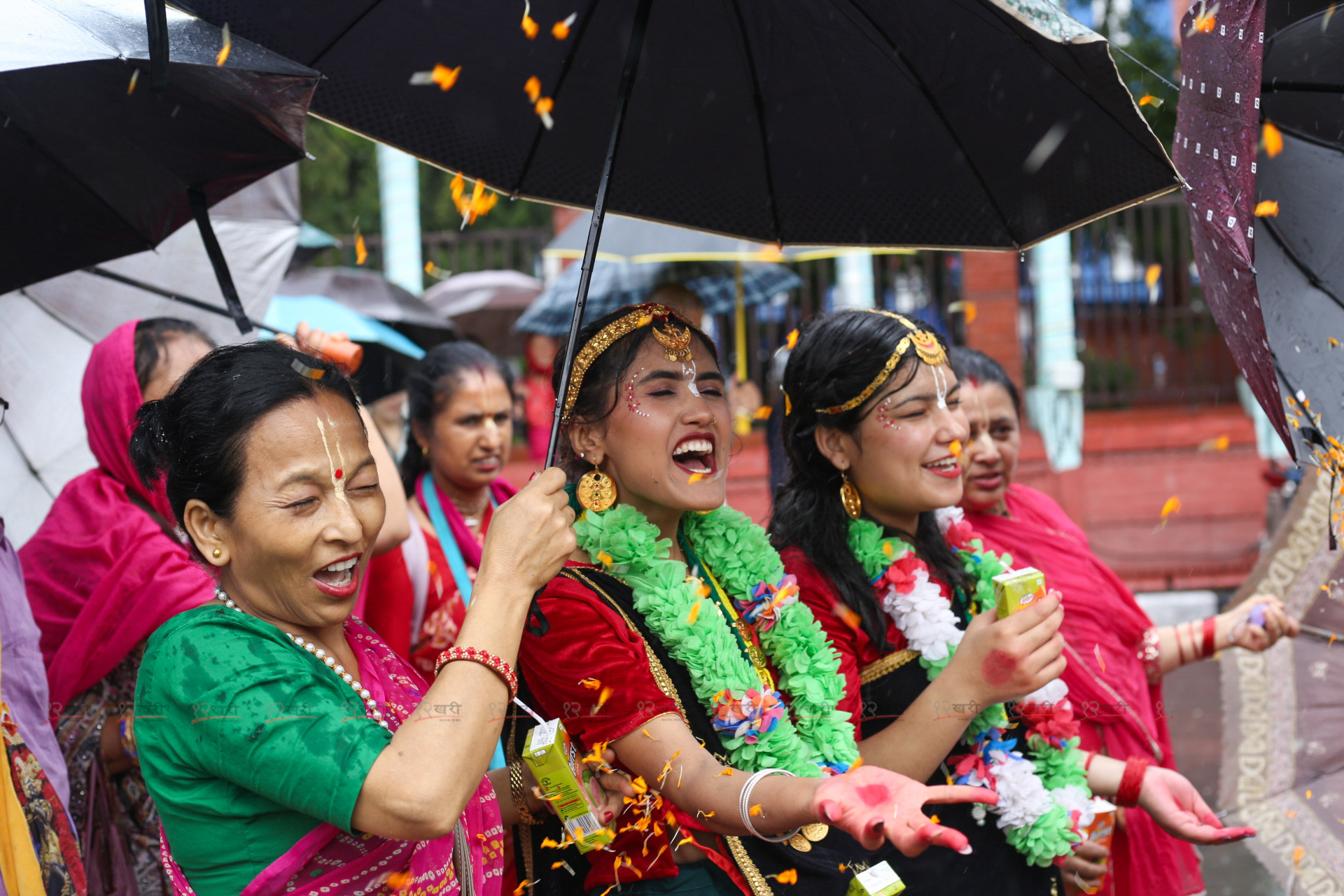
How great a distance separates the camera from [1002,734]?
286 centimetres

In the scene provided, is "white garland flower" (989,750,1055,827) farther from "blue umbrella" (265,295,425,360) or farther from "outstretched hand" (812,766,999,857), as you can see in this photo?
"blue umbrella" (265,295,425,360)

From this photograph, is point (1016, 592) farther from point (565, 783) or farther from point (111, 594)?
point (111, 594)

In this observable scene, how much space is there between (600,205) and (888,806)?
4.33ft

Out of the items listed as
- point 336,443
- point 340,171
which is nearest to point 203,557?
point 336,443

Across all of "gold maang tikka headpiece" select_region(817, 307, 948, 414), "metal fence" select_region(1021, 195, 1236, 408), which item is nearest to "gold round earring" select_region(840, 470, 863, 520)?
"gold maang tikka headpiece" select_region(817, 307, 948, 414)

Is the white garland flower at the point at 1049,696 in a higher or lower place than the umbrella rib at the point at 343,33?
lower

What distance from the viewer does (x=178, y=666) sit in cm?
176

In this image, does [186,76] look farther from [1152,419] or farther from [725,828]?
[1152,419]

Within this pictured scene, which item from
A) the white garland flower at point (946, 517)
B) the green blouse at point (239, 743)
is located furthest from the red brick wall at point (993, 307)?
the green blouse at point (239, 743)

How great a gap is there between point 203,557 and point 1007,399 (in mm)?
2693

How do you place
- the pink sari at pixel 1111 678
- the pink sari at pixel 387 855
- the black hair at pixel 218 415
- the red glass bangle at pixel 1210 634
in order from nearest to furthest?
the pink sari at pixel 387 855 → the black hair at pixel 218 415 → the pink sari at pixel 1111 678 → the red glass bangle at pixel 1210 634

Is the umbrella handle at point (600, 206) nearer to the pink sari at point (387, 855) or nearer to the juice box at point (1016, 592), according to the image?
the pink sari at point (387, 855)

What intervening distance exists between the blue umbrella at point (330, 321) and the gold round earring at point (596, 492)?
3.38 metres

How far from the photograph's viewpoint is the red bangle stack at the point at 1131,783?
9.53 ft
